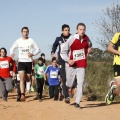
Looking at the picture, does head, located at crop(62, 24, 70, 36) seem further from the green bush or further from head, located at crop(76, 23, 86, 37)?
the green bush

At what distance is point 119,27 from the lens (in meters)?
27.3

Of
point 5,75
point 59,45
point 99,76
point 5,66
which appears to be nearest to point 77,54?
point 59,45

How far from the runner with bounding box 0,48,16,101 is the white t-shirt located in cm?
62

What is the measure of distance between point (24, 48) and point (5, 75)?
1118 millimetres

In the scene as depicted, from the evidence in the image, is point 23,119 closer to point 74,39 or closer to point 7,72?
point 74,39

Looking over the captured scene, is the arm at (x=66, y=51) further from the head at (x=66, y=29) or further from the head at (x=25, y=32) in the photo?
the head at (x=25, y=32)

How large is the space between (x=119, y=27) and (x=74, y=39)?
17.7 meters

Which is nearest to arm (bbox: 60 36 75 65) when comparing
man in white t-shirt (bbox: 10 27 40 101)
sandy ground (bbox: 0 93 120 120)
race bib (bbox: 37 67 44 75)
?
sandy ground (bbox: 0 93 120 120)

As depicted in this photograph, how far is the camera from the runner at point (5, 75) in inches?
496

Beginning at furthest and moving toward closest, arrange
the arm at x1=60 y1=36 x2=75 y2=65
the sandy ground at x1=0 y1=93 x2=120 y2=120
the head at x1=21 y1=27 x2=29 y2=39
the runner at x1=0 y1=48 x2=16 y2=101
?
1. the runner at x1=0 y1=48 x2=16 y2=101
2. the head at x1=21 y1=27 x2=29 y2=39
3. the arm at x1=60 y1=36 x2=75 y2=65
4. the sandy ground at x1=0 y1=93 x2=120 y2=120

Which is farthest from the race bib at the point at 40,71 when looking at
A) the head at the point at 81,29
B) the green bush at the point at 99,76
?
the head at the point at 81,29

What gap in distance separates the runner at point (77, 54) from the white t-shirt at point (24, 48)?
2539mm

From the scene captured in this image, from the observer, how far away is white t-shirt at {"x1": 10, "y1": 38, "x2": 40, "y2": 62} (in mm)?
12438

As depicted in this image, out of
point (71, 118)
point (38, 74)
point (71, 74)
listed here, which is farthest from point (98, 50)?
point (71, 118)
